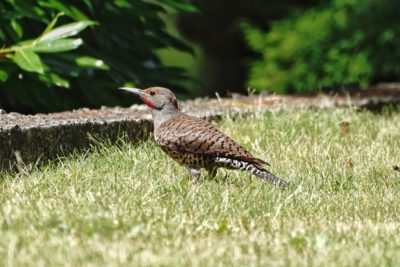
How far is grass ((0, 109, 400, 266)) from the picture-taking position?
4703 mm

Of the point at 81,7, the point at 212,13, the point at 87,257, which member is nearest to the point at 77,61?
the point at 81,7

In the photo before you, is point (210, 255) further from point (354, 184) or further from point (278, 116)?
point (278, 116)

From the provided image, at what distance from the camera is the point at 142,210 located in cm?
546

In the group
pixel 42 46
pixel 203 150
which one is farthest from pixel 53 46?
pixel 203 150

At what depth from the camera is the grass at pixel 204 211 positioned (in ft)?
15.4

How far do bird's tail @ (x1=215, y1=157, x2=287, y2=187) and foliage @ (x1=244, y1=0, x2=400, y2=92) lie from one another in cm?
593

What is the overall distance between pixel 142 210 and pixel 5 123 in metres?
1.65

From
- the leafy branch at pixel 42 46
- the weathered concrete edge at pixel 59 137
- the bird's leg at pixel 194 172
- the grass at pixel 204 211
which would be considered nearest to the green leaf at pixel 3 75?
the leafy branch at pixel 42 46

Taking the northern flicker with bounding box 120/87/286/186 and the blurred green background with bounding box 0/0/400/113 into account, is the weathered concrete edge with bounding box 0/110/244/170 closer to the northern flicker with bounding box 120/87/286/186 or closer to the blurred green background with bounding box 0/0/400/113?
the northern flicker with bounding box 120/87/286/186

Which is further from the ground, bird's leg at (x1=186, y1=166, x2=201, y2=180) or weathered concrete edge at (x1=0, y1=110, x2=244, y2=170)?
weathered concrete edge at (x1=0, y1=110, x2=244, y2=170)

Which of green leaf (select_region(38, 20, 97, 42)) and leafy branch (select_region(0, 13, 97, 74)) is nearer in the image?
leafy branch (select_region(0, 13, 97, 74))

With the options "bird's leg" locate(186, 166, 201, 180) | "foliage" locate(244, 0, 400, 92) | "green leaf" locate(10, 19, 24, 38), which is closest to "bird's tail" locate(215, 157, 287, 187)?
"bird's leg" locate(186, 166, 201, 180)

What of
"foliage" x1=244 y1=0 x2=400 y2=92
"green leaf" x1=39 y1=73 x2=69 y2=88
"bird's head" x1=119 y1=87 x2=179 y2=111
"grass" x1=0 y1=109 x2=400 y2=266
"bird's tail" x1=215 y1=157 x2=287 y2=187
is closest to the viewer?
"grass" x1=0 y1=109 x2=400 y2=266

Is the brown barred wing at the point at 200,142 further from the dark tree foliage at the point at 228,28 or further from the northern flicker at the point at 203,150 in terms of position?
the dark tree foliage at the point at 228,28
